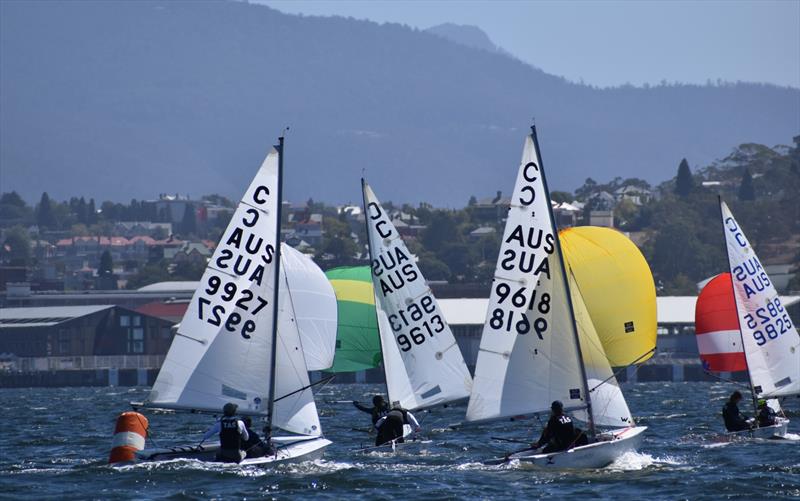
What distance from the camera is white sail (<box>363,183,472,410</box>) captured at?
35.3 m

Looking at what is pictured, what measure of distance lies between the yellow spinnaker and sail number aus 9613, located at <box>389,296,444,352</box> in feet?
10.3

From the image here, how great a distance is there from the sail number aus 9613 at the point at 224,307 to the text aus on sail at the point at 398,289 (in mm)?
7678

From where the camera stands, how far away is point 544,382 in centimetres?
2817

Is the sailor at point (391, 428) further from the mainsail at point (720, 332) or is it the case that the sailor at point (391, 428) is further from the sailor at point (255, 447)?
the mainsail at point (720, 332)

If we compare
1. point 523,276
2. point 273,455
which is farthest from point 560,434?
point 273,455

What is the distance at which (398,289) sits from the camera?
35531mm

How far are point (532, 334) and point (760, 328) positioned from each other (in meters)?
9.94

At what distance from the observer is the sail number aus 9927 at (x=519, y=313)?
2830cm

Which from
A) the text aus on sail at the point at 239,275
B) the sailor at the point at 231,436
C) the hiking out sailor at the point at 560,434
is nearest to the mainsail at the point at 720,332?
the hiking out sailor at the point at 560,434

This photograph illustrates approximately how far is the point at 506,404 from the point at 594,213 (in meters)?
160

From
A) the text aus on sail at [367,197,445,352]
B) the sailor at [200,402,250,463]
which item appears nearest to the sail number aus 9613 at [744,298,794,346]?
the text aus on sail at [367,197,445,352]

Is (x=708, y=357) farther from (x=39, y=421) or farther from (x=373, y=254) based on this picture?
(x=39, y=421)

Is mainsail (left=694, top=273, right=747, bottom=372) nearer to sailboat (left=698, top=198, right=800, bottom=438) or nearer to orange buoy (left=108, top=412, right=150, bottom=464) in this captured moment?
sailboat (left=698, top=198, right=800, bottom=438)

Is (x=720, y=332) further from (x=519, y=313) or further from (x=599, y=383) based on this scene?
(x=519, y=313)
